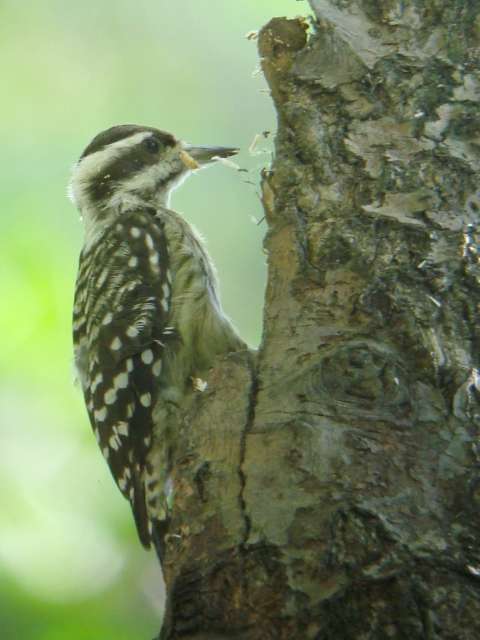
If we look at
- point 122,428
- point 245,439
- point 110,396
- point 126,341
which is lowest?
point 245,439

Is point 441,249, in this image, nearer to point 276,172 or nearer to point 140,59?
point 276,172

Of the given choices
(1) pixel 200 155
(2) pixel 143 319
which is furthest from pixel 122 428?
(1) pixel 200 155

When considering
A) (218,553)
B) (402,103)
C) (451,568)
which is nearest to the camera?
(451,568)

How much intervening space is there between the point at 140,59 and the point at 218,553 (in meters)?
4.13

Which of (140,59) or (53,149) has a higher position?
(140,59)

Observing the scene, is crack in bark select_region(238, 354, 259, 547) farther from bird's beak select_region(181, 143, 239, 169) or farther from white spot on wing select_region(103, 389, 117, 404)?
bird's beak select_region(181, 143, 239, 169)

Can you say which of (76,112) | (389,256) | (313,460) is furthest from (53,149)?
(313,460)

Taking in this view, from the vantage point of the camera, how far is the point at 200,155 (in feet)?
15.6

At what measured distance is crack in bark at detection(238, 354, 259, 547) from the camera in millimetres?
2045

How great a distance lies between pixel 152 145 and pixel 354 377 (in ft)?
9.43

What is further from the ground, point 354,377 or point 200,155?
point 200,155

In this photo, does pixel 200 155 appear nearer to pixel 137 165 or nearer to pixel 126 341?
pixel 137 165

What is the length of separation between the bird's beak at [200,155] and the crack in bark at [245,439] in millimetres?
2359

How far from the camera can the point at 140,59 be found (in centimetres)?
561
